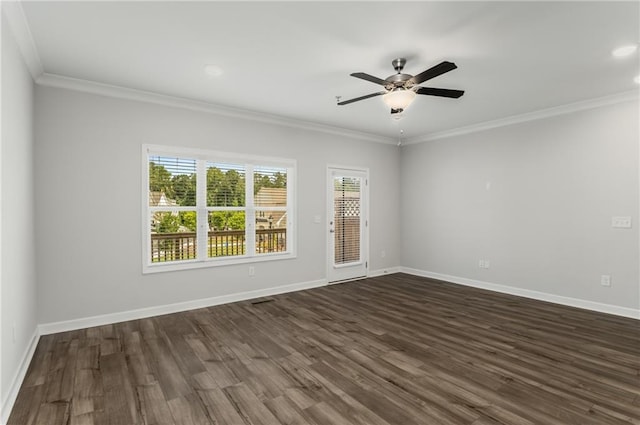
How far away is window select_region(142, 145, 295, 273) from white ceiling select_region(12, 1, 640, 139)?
36.1 inches

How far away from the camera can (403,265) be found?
6.86m

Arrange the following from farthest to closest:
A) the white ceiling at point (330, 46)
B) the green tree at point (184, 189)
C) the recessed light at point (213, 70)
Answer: the green tree at point (184, 189) → the recessed light at point (213, 70) → the white ceiling at point (330, 46)

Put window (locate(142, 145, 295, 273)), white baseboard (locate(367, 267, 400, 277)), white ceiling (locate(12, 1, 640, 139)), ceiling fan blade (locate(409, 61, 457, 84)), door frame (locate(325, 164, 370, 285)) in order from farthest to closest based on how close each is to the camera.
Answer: white baseboard (locate(367, 267, 400, 277)) < door frame (locate(325, 164, 370, 285)) < window (locate(142, 145, 295, 273)) < ceiling fan blade (locate(409, 61, 457, 84)) < white ceiling (locate(12, 1, 640, 139))

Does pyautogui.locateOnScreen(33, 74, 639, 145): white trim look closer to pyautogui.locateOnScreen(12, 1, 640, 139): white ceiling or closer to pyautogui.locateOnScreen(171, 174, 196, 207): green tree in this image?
pyautogui.locateOnScreen(12, 1, 640, 139): white ceiling

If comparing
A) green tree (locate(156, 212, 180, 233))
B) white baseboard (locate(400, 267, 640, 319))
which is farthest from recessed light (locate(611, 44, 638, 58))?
green tree (locate(156, 212, 180, 233))

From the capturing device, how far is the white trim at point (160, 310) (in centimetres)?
353

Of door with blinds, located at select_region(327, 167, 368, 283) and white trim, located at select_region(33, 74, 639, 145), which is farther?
door with blinds, located at select_region(327, 167, 368, 283)

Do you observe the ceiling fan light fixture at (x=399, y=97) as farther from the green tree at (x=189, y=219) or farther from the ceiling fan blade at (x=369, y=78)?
the green tree at (x=189, y=219)

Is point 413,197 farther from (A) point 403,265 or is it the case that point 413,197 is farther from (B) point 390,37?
(B) point 390,37

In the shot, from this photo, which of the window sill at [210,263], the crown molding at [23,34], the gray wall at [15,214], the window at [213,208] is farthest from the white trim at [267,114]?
the window sill at [210,263]

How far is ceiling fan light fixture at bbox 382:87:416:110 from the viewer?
122 inches

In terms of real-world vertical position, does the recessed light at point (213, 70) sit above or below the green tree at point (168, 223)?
above

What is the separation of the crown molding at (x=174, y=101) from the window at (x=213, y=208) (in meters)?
0.59

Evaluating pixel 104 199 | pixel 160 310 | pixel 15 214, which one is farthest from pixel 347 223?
pixel 15 214
